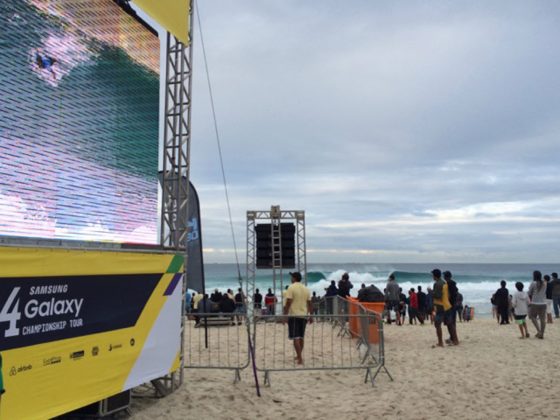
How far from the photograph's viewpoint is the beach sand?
5910mm

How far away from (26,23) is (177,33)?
2.70 metres

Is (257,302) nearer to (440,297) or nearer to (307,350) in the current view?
(307,350)

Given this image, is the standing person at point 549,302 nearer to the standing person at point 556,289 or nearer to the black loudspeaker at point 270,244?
the standing person at point 556,289

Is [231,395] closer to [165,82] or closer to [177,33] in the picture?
[165,82]

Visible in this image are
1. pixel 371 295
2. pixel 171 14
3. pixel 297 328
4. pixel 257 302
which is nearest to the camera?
pixel 171 14

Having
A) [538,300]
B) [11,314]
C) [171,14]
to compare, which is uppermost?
[171,14]

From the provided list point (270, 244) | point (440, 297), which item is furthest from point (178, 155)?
point (270, 244)

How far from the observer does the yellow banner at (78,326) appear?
13.6 ft

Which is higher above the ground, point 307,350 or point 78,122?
point 78,122

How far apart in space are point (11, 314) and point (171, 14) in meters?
4.53

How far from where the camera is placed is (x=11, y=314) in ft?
13.4

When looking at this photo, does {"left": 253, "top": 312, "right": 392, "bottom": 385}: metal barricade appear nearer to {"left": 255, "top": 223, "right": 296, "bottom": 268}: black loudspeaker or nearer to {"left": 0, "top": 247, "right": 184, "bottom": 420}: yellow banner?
{"left": 0, "top": 247, "right": 184, "bottom": 420}: yellow banner

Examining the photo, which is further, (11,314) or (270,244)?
(270,244)

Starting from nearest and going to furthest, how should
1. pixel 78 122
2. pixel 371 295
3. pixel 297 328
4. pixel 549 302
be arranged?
1. pixel 78 122
2. pixel 297 328
3. pixel 371 295
4. pixel 549 302
